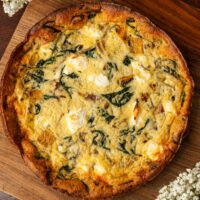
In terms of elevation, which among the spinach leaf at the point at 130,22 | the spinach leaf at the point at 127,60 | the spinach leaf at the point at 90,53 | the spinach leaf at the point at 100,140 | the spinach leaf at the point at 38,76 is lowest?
the spinach leaf at the point at 100,140

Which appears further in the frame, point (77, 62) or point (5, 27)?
point (5, 27)

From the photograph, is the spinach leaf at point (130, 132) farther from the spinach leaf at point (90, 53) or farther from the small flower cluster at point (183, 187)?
the spinach leaf at point (90, 53)

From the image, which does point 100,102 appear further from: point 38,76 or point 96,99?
point 38,76

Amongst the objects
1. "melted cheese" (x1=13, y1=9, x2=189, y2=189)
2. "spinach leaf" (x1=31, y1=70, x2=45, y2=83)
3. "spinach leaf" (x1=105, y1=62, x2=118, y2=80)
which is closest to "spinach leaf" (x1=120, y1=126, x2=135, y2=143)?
"melted cheese" (x1=13, y1=9, x2=189, y2=189)

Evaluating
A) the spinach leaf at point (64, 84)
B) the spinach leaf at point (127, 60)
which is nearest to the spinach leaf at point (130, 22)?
the spinach leaf at point (127, 60)

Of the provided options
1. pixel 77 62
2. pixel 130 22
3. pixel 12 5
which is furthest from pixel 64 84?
pixel 12 5

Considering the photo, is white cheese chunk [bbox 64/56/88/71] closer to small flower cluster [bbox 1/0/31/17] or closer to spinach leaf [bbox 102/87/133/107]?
spinach leaf [bbox 102/87/133/107]
